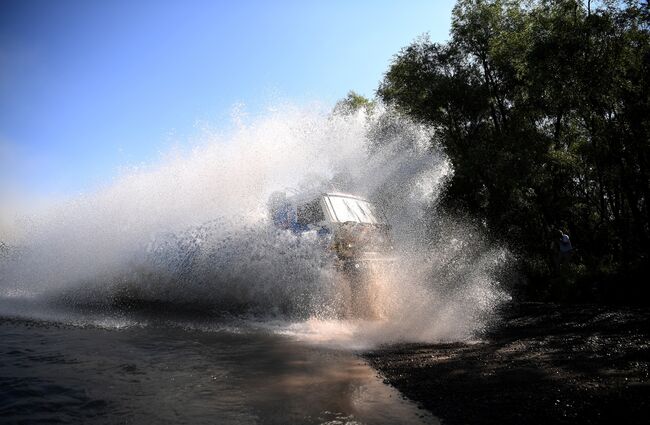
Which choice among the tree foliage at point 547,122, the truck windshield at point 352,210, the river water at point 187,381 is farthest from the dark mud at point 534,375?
the tree foliage at point 547,122

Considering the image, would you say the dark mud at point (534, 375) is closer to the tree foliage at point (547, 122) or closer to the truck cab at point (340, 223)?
the truck cab at point (340, 223)

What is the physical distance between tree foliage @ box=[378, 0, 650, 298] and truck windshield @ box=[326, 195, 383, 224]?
18.8 ft

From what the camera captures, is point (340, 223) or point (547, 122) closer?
point (340, 223)

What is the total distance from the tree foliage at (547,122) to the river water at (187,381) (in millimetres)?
8493

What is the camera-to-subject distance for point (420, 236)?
10688 mm

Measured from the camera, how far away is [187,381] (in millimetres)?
3828

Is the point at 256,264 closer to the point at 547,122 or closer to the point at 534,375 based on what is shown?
the point at 534,375

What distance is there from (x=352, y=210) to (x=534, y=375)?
5150mm

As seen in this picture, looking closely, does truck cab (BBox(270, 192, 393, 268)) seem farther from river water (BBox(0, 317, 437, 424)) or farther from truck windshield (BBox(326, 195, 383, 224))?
river water (BBox(0, 317, 437, 424))

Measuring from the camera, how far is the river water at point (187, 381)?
3070mm

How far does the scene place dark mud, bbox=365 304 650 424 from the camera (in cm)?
295

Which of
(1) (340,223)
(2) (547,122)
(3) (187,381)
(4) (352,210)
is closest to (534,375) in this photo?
(3) (187,381)

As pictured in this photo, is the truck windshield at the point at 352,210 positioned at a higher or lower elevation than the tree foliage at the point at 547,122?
lower

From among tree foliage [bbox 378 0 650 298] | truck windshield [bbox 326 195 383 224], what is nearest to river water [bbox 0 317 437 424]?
truck windshield [bbox 326 195 383 224]
